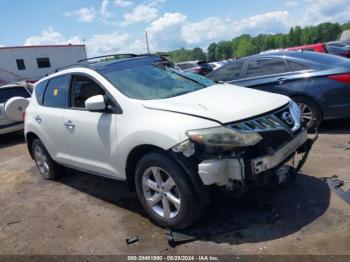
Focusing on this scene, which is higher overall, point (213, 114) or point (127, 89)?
point (127, 89)

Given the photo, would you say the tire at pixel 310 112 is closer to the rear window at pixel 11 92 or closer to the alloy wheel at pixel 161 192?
the alloy wheel at pixel 161 192

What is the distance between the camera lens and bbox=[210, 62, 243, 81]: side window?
25.2 ft

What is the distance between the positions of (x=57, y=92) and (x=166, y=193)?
2.53 meters

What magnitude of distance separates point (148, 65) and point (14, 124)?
6204 mm

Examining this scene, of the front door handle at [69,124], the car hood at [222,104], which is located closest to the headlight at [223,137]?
the car hood at [222,104]

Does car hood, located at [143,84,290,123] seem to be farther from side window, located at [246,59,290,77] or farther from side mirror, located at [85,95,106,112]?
side window, located at [246,59,290,77]

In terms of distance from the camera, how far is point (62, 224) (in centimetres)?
438

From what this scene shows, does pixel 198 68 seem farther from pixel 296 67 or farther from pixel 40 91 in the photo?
pixel 40 91

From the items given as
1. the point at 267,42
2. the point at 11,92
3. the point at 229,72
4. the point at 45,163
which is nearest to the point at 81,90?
the point at 45,163

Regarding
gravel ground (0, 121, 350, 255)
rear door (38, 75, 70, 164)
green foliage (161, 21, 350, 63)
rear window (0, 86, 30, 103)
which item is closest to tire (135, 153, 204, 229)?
gravel ground (0, 121, 350, 255)

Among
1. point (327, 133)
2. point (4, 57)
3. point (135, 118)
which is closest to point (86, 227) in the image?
point (135, 118)

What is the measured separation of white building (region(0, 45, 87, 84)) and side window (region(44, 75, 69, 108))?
30.1 metres

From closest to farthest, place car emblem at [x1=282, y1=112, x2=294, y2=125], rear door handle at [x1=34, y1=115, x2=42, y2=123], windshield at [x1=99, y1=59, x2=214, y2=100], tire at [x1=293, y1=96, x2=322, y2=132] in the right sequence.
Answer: car emblem at [x1=282, y1=112, x2=294, y2=125]
windshield at [x1=99, y1=59, x2=214, y2=100]
rear door handle at [x1=34, y1=115, x2=42, y2=123]
tire at [x1=293, y1=96, x2=322, y2=132]

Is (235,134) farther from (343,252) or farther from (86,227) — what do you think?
(86,227)
